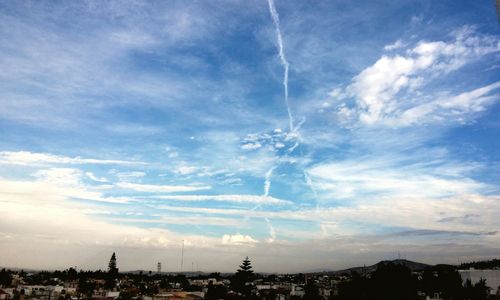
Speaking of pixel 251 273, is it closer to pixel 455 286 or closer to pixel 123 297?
pixel 123 297

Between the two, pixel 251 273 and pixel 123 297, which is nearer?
pixel 123 297

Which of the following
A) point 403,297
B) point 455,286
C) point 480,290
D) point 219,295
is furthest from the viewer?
point 219,295

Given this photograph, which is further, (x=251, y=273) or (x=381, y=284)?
(x=251, y=273)

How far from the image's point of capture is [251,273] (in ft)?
286

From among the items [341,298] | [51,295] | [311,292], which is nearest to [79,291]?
[51,295]

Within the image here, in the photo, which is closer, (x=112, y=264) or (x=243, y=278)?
(x=243, y=278)

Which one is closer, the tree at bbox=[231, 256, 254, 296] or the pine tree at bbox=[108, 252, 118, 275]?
the tree at bbox=[231, 256, 254, 296]

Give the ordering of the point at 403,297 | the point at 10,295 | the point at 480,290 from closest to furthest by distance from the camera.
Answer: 1. the point at 403,297
2. the point at 480,290
3. the point at 10,295

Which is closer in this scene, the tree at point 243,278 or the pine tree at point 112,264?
the tree at point 243,278

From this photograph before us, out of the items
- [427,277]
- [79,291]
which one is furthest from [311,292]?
[79,291]

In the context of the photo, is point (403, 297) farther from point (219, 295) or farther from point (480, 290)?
point (219, 295)

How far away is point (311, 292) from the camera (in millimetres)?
78000

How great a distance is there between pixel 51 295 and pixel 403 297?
62665 millimetres

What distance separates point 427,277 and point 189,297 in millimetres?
43693
